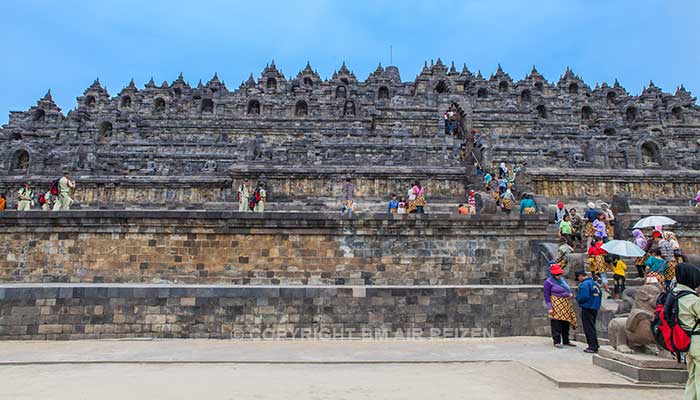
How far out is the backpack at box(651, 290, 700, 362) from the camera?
410cm

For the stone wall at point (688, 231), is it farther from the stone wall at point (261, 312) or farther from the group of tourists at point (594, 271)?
the stone wall at point (261, 312)

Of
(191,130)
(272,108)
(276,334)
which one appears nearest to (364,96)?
(272,108)

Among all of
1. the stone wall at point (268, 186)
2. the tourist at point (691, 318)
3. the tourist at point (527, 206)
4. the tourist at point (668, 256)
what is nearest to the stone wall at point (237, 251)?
the tourist at point (527, 206)

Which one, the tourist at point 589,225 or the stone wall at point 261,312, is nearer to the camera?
the stone wall at point 261,312

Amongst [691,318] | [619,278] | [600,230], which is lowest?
[691,318]

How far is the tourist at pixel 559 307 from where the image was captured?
25.1ft

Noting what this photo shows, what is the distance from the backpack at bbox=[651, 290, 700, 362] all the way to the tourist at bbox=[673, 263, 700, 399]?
0.02 meters

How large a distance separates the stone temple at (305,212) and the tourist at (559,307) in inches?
52.7

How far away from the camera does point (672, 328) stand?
13.9 ft

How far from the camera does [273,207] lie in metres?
17.4

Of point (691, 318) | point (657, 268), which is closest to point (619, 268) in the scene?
point (657, 268)

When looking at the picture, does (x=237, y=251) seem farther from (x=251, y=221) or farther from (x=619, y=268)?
(x=619, y=268)

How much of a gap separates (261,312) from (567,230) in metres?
8.20

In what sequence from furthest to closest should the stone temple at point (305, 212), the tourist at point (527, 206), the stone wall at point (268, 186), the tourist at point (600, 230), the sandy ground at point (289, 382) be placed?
1. the stone wall at point (268, 186)
2. the tourist at point (527, 206)
3. the tourist at point (600, 230)
4. the stone temple at point (305, 212)
5. the sandy ground at point (289, 382)
